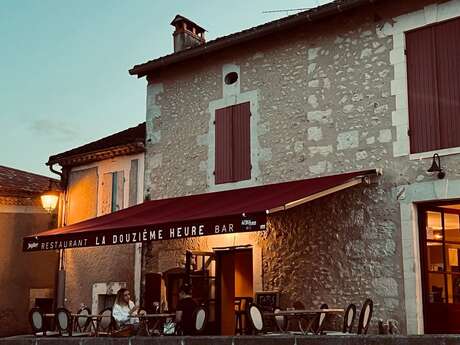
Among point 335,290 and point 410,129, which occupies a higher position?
point 410,129

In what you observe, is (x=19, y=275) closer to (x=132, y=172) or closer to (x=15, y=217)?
(x=15, y=217)

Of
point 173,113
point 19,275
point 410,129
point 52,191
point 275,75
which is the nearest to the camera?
point 410,129

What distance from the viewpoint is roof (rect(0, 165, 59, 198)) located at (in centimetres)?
1639

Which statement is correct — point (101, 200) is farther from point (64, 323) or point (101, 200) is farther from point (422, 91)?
point (422, 91)

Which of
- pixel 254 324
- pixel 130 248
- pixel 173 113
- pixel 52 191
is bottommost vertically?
pixel 254 324

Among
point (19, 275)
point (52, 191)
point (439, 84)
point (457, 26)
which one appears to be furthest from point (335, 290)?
point (19, 275)

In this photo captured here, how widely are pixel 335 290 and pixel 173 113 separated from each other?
4.96 metres

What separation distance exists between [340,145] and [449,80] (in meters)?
1.93

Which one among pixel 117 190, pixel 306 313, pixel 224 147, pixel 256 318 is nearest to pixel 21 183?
pixel 117 190

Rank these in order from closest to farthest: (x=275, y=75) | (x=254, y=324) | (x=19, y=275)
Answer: (x=254, y=324) → (x=275, y=75) → (x=19, y=275)

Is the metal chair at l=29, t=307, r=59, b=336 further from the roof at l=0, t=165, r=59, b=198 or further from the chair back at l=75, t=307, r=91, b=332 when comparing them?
the roof at l=0, t=165, r=59, b=198

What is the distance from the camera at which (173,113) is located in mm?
13641

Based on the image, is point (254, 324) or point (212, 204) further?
point (212, 204)

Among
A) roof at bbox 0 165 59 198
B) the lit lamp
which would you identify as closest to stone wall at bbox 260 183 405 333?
the lit lamp
